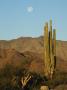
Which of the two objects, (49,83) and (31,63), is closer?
(49,83)

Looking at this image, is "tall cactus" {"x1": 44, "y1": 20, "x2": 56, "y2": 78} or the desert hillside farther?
"tall cactus" {"x1": 44, "y1": 20, "x2": 56, "y2": 78}

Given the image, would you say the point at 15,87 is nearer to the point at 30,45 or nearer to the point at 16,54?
the point at 16,54

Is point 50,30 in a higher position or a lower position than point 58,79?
higher

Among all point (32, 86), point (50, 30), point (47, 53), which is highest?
point (50, 30)

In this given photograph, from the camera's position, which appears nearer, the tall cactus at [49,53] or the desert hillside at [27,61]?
the desert hillside at [27,61]

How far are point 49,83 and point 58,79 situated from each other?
80.4 inches

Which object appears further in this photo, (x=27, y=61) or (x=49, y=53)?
(x=27, y=61)

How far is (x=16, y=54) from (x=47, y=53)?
2326 centimetres

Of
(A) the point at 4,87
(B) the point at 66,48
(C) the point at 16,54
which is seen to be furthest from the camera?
(B) the point at 66,48

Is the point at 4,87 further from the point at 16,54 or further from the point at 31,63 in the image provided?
the point at 16,54

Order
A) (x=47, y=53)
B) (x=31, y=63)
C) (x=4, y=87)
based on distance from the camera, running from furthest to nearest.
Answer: (x=31, y=63) < (x=47, y=53) < (x=4, y=87)

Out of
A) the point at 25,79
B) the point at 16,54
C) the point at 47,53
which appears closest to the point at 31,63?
the point at 16,54

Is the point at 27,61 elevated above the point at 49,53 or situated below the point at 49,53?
below

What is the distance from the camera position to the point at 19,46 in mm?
90812
